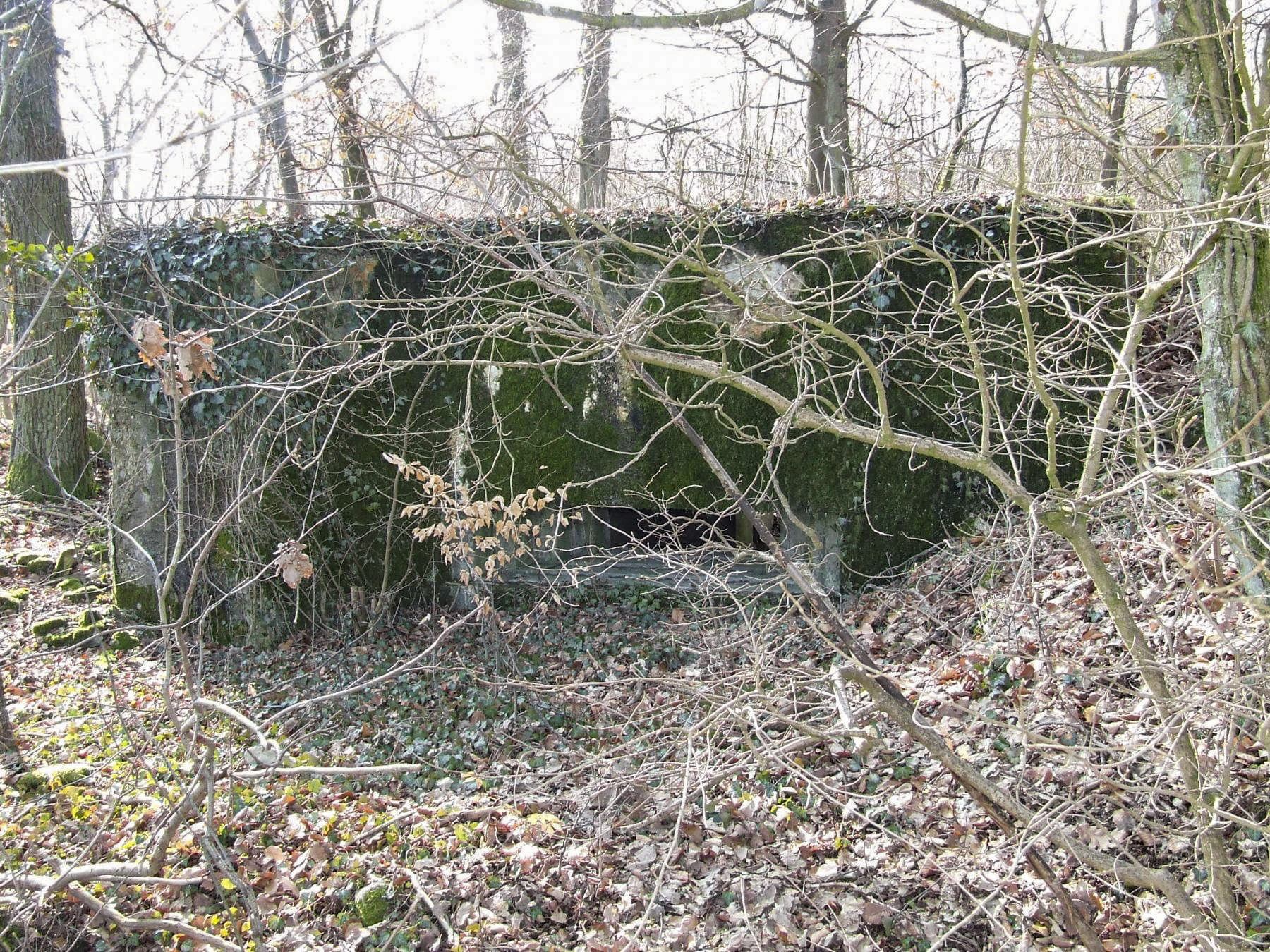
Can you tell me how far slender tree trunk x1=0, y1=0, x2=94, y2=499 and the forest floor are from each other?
12.4 ft

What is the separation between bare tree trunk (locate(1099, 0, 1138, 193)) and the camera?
10.7 feet

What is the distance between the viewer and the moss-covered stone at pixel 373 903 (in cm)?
349

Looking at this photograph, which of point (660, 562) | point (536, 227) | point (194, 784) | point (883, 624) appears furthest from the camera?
point (660, 562)

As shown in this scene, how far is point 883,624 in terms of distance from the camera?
5.68 metres

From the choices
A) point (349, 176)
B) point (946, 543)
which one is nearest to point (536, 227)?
point (349, 176)

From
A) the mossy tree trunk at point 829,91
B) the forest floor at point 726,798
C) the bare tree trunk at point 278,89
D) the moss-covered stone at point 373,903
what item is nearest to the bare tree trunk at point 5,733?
the forest floor at point 726,798

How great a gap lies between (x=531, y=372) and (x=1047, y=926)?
4.90m

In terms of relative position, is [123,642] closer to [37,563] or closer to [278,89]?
[37,563]

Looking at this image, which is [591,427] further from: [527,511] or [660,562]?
[660,562]

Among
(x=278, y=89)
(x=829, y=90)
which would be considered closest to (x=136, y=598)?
(x=278, y=89)

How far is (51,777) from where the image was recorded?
4500 millimetres

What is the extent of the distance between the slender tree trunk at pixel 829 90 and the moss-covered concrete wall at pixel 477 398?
2.49 meters

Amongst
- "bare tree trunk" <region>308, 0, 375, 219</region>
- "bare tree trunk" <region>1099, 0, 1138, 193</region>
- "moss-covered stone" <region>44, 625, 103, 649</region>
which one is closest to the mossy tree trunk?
"bare tree trunk" <region>1099, 0, 1138, 193</region>

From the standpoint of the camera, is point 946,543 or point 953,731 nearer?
point 953,731
